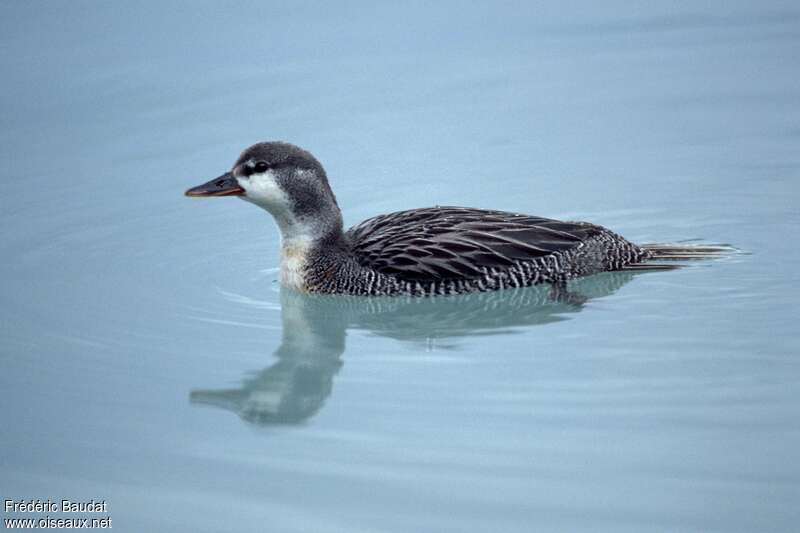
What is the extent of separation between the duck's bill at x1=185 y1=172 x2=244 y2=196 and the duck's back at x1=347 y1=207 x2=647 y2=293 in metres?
1.34

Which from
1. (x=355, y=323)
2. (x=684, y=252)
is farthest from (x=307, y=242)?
(x=684, y=252)

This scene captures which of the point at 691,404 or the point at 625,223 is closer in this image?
the point at 691,404

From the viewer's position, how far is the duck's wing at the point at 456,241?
1294 cm

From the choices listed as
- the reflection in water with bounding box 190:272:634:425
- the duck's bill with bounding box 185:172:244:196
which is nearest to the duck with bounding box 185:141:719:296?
the duck's bill with bounding box 185:172:244:196

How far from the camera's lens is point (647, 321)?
12.0 meters

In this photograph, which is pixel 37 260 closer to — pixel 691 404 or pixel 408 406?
pixel 408 406

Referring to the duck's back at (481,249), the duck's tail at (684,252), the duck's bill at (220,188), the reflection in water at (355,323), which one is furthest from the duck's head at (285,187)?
the duck's tail at (684,252)

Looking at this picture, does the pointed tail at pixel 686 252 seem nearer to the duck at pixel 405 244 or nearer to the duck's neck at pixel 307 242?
the duck at pixel 405 244

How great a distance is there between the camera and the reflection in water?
10789mm

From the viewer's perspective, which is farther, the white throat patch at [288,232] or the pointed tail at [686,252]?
the pointed tail at [686,252]

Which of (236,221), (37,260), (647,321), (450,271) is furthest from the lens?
(236,221)

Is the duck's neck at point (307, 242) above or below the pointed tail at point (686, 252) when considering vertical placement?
above

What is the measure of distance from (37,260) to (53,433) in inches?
183

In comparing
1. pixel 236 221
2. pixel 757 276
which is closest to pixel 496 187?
pixel 236 221
